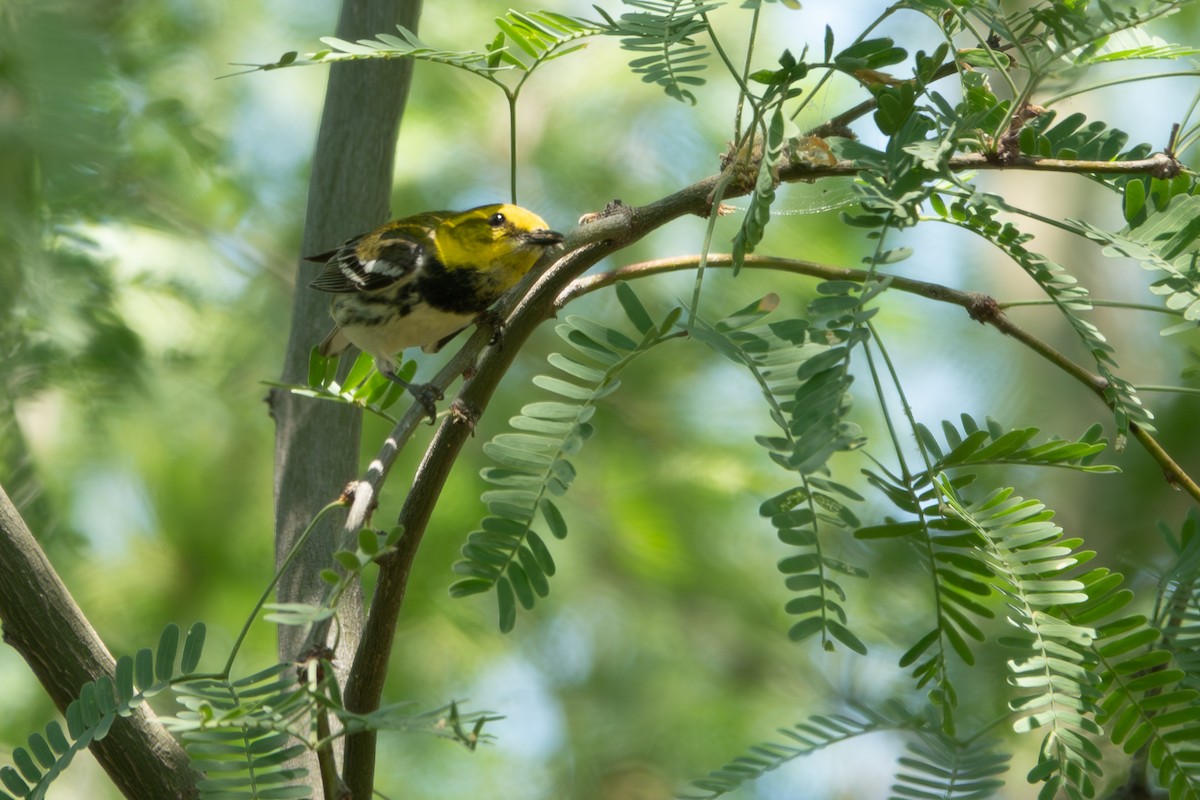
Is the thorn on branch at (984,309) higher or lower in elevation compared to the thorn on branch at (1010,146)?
lower

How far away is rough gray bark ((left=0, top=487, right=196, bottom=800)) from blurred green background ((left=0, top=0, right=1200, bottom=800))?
121 cm

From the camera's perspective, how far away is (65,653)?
107cm

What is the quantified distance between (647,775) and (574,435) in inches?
82.5

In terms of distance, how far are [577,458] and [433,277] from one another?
83 cm

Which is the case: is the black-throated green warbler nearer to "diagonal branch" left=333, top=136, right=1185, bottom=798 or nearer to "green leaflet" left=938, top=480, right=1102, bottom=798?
"diagonal branch" left=333, top=136, right=1185, bottom=798

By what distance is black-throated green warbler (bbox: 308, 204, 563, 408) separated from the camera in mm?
1831

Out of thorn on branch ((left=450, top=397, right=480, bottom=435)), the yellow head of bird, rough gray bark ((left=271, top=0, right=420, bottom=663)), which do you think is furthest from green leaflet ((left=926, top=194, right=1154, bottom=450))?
the yellow head of bird

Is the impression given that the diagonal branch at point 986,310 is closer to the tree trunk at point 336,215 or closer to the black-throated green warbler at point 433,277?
the tree trunk at point 336,215

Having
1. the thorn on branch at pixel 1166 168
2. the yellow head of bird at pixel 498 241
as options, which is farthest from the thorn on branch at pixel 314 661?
the yellow head of bird at pixel 498 241

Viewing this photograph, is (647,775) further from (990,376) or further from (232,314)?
(232,314)

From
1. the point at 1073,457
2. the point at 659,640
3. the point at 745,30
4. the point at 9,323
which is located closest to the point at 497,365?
the point at 1073,457

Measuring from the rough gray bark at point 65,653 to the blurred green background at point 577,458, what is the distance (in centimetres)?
121

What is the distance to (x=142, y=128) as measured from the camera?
236 cm

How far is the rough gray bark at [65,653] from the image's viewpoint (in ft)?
3.50
